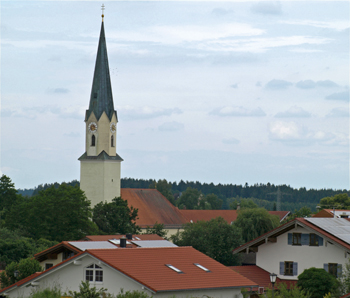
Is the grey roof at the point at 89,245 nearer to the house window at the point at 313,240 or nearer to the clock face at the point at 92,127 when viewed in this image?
the house window at the point at 313,240

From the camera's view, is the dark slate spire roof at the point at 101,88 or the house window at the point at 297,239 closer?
the house window at the point at 297,239

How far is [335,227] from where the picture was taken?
48.8 metres

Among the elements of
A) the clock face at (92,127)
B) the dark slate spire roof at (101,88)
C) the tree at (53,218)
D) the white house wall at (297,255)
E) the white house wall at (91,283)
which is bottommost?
the white house wall at (91,283)

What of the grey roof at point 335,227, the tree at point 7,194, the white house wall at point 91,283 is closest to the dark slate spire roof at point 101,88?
the tree at point 7,194

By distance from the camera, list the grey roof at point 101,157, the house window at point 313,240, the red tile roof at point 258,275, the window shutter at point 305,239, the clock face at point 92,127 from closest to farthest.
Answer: the red tile roof at point 258,275 < the house window at point 313,240 < the window shutter at point 305,239 < the grey roof at point 101,157 < the clock face at point 92,127

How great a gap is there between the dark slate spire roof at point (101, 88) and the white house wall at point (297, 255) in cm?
5310

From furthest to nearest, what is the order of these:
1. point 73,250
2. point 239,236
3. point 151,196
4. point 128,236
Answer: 1. point 151,196
2. point 239,236
3. point 128,236
4. point 73,250

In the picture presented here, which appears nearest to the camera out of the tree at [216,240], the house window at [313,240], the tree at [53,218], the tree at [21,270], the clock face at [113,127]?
the tree at [21,270]

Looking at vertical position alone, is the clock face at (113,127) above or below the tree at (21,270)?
above

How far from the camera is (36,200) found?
257 ft

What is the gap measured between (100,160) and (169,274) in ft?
213

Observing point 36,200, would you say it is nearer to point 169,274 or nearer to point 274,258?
point 274,258

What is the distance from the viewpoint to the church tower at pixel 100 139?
99250 millimetres

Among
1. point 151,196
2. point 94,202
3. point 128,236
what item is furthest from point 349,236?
point 151,196
